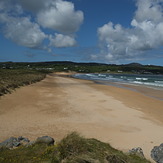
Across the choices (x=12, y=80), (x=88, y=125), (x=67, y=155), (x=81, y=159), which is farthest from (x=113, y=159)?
(x=12, y=80)

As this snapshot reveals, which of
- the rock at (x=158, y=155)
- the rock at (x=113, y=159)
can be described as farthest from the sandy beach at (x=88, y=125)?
the rock at (x=113, y=159)

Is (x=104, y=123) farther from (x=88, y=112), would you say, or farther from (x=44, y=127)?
(x=44, y=127)

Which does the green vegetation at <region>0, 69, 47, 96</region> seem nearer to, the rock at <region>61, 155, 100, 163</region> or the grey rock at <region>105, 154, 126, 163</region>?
the rock at <region>61, 155, 100, 163</region>

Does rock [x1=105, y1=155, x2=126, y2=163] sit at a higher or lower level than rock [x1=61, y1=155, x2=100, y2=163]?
lower

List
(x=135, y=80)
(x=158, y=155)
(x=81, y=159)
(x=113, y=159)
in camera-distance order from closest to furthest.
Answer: (x=81, y=159) < (x=113, y=159) < (x=158, y=155) < (x=135, y=80)

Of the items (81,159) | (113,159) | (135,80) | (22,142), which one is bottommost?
(135,80)

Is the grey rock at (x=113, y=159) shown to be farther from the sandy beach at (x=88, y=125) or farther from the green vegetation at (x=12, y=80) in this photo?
the green vegetation at (x=12, y=80)

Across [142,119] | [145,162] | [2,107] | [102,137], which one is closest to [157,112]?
[142,119]

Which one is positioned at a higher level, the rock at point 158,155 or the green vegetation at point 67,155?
the green vegetation at point 67,155

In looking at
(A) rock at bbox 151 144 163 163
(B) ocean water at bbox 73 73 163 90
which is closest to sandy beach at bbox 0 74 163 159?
(A) rock at bbox 151 144 163 163

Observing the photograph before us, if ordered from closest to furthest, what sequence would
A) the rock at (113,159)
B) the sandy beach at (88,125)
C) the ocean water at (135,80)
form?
the rock at (113,159)
the sandy beach at (88,125)
the ocean water at (135,80)

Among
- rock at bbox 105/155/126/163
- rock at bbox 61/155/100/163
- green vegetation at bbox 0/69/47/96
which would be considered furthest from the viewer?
green vegetation at bbox 0/69/47/96

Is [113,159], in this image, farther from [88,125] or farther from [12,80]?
[12,80]

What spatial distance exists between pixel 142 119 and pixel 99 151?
6453mm
